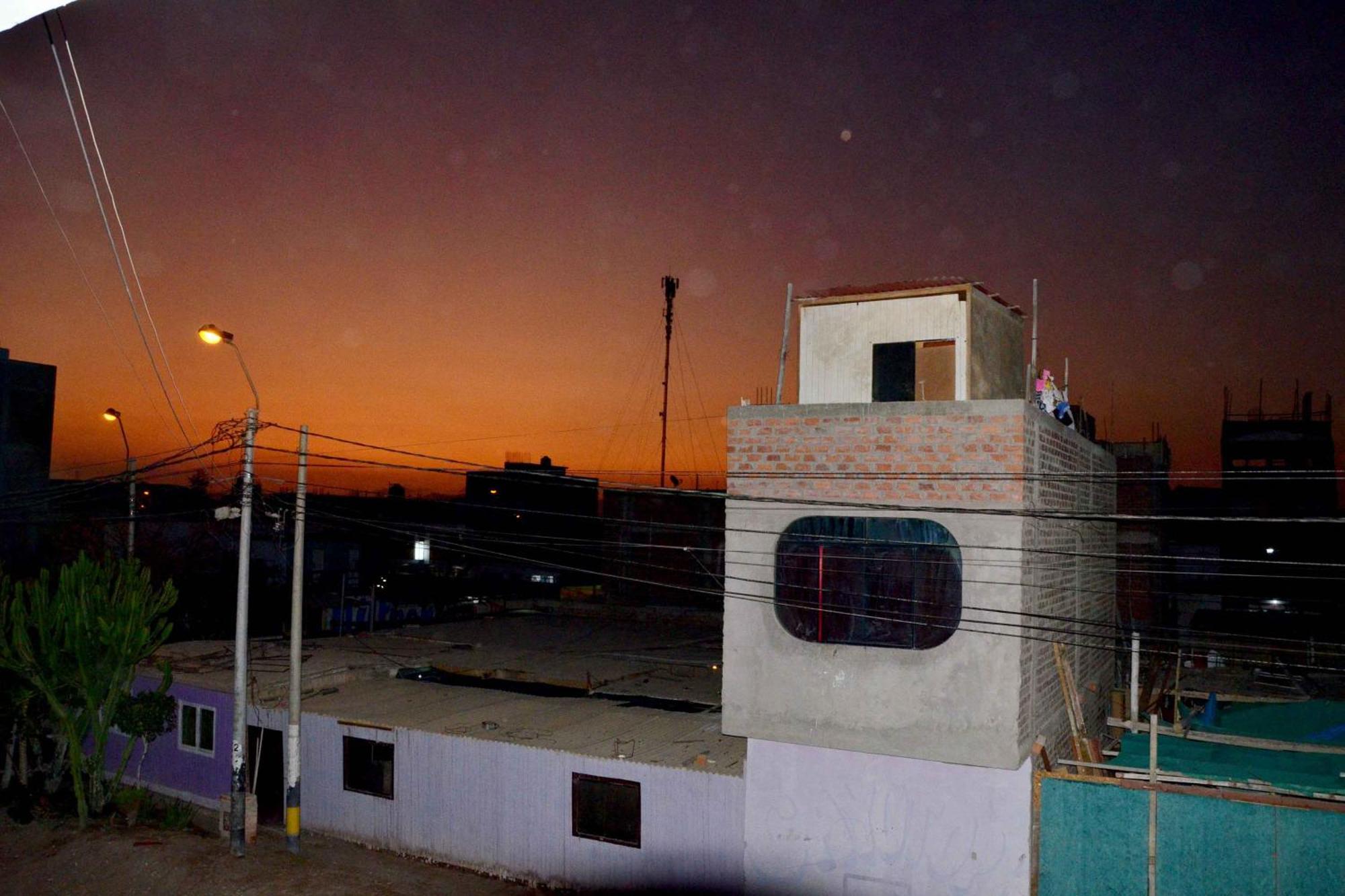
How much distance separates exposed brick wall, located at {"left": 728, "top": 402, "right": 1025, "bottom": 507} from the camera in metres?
11.6

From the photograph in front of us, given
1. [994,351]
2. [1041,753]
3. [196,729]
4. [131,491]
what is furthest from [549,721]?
[131,491]

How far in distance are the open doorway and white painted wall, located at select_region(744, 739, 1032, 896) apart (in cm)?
1083

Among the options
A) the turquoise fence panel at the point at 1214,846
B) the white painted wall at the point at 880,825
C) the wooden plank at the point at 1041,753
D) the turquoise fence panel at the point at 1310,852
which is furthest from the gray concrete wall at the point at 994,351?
the turquoise fence panel at the point at 1310,852

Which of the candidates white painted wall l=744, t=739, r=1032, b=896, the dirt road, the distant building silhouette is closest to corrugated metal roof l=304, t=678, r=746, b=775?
white painted wall l=744, t=739, r=1032, b=896

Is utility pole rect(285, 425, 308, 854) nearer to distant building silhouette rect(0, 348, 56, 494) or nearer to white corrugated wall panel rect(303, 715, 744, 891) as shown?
white corrugated wall panel rect(303, 715, 744, 891)

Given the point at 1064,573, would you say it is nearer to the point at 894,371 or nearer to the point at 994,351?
the point at 994,351

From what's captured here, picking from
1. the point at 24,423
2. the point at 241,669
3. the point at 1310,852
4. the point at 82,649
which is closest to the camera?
the point at 1310,852

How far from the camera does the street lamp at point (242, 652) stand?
1612 centimetres

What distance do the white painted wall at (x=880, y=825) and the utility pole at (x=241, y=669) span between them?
942 cm

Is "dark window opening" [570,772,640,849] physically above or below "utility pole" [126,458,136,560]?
below

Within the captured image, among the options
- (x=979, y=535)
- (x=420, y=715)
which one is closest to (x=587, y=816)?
(x=420, y=715)

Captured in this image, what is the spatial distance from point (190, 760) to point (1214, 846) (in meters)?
20.0

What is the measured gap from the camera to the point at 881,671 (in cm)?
1209

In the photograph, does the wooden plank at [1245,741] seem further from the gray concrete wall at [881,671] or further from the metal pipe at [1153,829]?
the gray concrete wall at [881,671]
